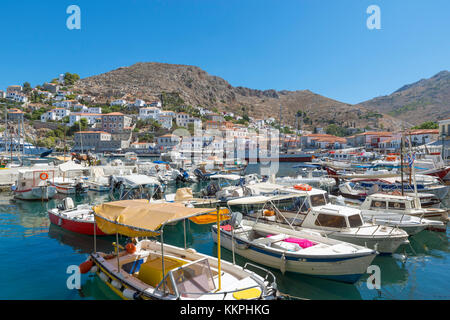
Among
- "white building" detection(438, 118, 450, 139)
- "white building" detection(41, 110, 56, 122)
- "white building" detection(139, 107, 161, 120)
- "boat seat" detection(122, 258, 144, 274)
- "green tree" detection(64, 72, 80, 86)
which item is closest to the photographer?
"boat seat" detection(122, 258, 144, 274)

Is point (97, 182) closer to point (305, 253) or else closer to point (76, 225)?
point (76, 225)

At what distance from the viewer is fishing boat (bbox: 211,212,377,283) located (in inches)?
320

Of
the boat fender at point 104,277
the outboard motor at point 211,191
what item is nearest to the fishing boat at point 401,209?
the outboard motor at point 211,191

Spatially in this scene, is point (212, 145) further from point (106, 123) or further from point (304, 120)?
point (304, 120)

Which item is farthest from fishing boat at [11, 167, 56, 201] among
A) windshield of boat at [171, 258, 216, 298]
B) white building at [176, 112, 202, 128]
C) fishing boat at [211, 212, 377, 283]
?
white building at [176, 112, 202, 128]

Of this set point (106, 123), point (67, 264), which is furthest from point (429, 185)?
point (106, 123)

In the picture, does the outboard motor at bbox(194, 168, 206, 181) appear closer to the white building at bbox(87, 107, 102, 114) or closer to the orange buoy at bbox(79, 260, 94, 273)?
the orange buoy at bbox(79, 260, 94, 273)

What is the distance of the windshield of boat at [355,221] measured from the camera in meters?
10.8

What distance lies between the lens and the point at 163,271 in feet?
19.9

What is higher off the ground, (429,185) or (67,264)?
(429,185)

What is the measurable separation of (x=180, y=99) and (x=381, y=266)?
170 metres

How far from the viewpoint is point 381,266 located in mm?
9859

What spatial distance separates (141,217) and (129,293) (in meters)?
1.82

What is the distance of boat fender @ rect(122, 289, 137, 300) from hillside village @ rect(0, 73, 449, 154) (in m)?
79.8
